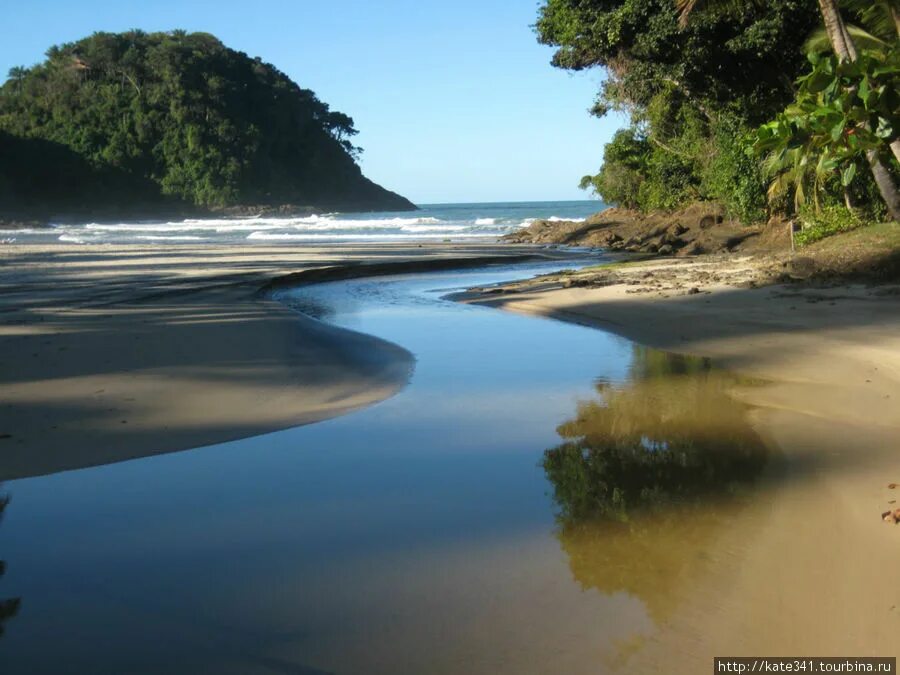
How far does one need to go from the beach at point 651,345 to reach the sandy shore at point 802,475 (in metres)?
0.01

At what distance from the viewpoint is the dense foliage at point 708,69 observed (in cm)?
1828

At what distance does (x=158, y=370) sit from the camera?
870 cm

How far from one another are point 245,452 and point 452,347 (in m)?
4.90

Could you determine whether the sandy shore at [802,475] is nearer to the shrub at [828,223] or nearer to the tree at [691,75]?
the shrub at [828,223]

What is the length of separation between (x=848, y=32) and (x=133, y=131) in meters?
77.7

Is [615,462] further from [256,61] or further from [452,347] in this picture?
[256,61]

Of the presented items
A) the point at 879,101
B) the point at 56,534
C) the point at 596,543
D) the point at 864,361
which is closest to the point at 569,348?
the point at 864,361

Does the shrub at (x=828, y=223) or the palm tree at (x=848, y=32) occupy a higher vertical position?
the palm tree at (x=848, y=32)

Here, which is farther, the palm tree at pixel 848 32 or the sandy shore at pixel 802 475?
the palm tree at pixel 848 32

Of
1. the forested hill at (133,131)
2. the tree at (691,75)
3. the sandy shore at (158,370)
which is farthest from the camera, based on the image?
the forested hill at (133,131)

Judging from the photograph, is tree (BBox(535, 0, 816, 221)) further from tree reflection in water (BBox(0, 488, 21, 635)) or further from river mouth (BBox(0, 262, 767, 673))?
tree reflection in water (BBox(0, 488, 21, 635))

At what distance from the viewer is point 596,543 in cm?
448

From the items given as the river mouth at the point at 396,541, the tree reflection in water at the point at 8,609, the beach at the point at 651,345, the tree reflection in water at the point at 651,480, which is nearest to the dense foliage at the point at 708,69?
the beach at the point at 651,345

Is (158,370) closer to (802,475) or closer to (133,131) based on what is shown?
(802,475)
